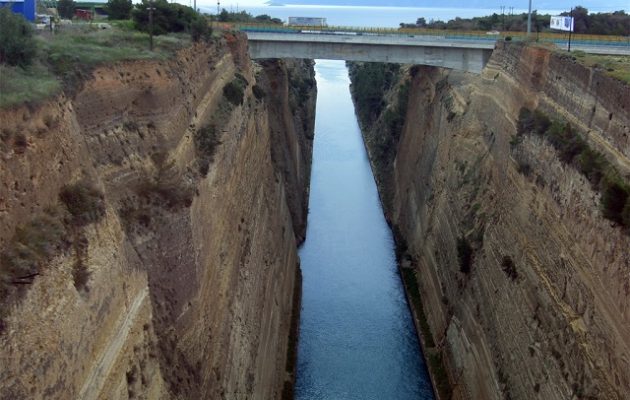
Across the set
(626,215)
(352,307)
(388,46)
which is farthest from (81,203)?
(388,46)

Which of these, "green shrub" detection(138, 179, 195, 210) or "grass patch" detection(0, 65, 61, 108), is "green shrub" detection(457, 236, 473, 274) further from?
"grass patch" detection(0, 65, 61, 108)

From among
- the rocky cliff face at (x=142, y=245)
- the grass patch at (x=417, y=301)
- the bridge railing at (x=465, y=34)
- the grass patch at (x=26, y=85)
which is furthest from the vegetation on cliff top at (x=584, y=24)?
the grass patch at (x=26, y=85)

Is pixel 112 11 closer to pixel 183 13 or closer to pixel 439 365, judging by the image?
pixel 183 13

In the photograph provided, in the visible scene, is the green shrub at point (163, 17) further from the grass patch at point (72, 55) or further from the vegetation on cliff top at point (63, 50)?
the grass patch at point (72, 55)

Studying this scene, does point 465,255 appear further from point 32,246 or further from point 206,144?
point 32,246


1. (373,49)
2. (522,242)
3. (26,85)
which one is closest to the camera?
(26,85)

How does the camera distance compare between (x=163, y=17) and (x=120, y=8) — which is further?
(x=120, y=8)
